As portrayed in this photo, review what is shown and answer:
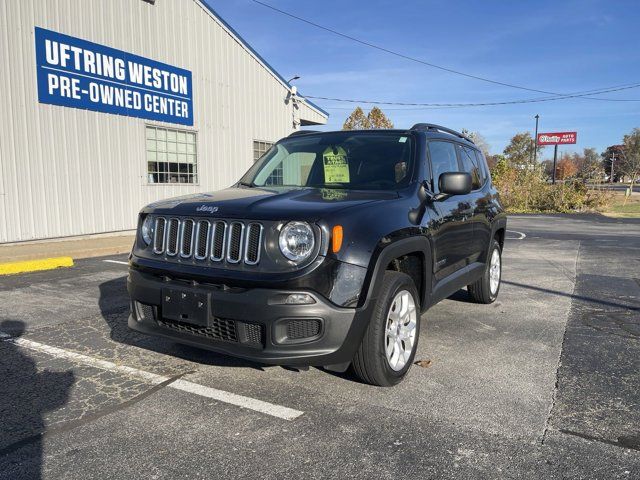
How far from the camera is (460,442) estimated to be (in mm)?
2840

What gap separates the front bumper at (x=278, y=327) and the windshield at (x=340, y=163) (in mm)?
1351

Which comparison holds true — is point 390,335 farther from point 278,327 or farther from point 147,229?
point 147,229

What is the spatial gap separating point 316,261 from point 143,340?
90.7 inches

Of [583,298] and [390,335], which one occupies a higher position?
[390,335]

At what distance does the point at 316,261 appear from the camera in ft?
9.95

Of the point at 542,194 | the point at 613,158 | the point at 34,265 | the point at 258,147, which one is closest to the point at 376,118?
the point at 542,194

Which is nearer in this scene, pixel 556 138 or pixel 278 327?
pixel 278 327

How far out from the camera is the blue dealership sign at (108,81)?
33.9 ft

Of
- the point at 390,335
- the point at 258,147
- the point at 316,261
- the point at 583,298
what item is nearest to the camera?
the point at 316,261

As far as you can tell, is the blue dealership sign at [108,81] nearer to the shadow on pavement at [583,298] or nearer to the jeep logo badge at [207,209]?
the jeep logo badge at [207,209]

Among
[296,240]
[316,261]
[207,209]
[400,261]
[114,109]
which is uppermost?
[114,109]

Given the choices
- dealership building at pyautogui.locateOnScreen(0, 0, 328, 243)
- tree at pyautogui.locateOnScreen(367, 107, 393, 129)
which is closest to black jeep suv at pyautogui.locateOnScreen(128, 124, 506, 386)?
dealership building at pyautogui.locateOnScreen(0, 0, 328, 243)

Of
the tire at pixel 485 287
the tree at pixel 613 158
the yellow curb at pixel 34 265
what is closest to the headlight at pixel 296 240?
the tire at pixel 485 287

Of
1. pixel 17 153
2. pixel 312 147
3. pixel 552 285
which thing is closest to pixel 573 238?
pixel 552 285
